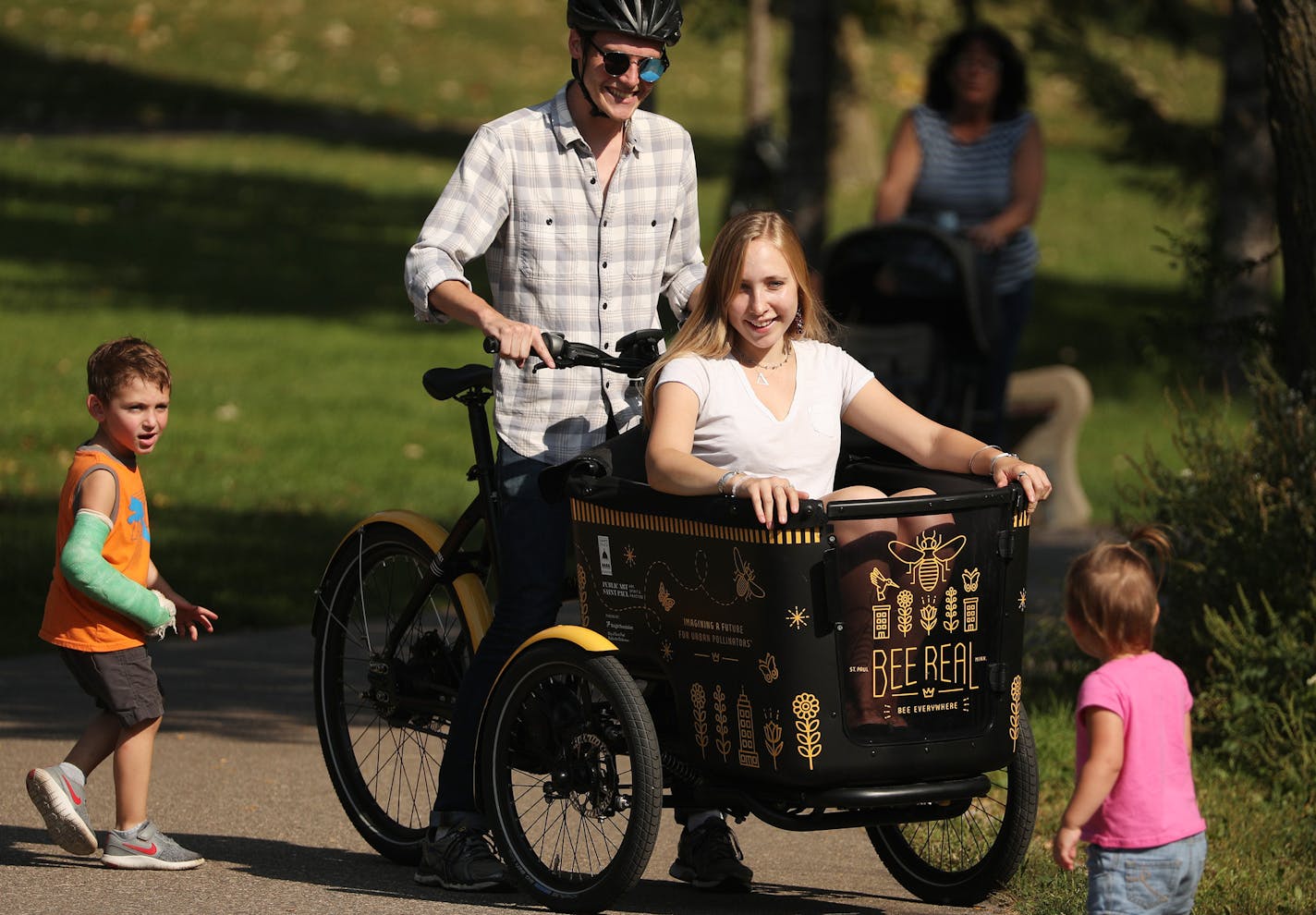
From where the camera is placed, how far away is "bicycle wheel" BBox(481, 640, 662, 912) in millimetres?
4539

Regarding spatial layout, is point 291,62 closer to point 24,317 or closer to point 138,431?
point 24,317

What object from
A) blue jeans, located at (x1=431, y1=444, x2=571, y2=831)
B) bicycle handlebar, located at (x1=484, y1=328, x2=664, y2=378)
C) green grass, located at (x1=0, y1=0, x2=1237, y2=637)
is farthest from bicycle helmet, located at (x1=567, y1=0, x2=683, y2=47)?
green grass, located at (x1=0, y1=0, x2=1237, y2=637)

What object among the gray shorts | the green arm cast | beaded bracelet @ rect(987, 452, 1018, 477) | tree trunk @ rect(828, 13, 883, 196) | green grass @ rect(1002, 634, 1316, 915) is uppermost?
tree trunk @ rect(828, 13, 883, 196)

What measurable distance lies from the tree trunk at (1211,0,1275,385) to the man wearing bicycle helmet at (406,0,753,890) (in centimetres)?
872

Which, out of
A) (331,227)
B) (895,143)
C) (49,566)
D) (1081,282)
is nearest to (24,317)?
(331,227)

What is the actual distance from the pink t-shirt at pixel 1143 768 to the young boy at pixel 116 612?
7.45 ft

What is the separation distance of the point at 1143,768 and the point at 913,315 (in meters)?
5.80

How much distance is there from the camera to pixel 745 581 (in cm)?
438

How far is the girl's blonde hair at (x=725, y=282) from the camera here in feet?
15.7

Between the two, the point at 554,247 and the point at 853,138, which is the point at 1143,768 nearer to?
the point at 554,247

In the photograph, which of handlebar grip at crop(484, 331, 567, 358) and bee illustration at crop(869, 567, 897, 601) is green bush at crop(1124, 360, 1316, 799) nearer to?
bee illustration at crop(869, 567, 897, 601)

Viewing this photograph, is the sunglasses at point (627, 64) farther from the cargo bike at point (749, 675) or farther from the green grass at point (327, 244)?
the green grass at point (327, 244)

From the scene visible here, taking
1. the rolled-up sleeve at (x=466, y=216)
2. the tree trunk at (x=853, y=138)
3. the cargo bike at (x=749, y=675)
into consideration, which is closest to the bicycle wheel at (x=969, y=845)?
the cargo bike at (x=749, y=675)

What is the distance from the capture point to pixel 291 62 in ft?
111
